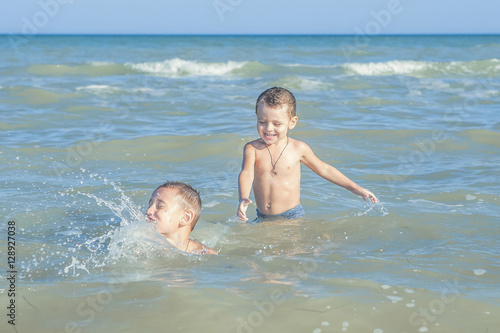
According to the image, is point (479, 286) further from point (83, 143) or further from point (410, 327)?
point (83, 143)

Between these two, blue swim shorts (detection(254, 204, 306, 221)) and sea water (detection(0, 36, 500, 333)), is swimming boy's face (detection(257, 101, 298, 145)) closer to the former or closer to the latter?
blue swim shorts (detection(254, 204, 306, 221))

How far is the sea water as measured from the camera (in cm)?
311

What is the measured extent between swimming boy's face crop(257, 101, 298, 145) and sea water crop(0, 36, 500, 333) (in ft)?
2.40

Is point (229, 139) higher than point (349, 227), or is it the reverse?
point (229, 139)

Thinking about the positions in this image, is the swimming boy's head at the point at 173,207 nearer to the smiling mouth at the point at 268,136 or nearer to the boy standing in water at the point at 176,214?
the boy standing in water at the point at 176,214

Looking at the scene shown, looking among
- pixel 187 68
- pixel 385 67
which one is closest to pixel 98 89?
pixel 187 68

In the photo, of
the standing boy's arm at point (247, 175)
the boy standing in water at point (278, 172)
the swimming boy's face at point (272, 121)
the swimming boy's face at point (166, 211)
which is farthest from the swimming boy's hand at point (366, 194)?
the swimming boy's face at point (166, 211)

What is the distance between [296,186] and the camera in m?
5.01

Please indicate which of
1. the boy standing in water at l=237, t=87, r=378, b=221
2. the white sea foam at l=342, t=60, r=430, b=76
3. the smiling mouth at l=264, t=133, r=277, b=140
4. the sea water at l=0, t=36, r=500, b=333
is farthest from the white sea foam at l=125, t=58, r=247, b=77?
the smiling mouth at l=264, t=133, r=277, b=140

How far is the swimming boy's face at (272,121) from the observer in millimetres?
4590

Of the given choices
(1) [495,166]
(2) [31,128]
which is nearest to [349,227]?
(1) [495,166]

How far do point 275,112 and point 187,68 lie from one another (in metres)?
17.5

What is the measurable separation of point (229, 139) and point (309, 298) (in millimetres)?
4969

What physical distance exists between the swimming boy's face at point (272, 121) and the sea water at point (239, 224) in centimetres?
73
